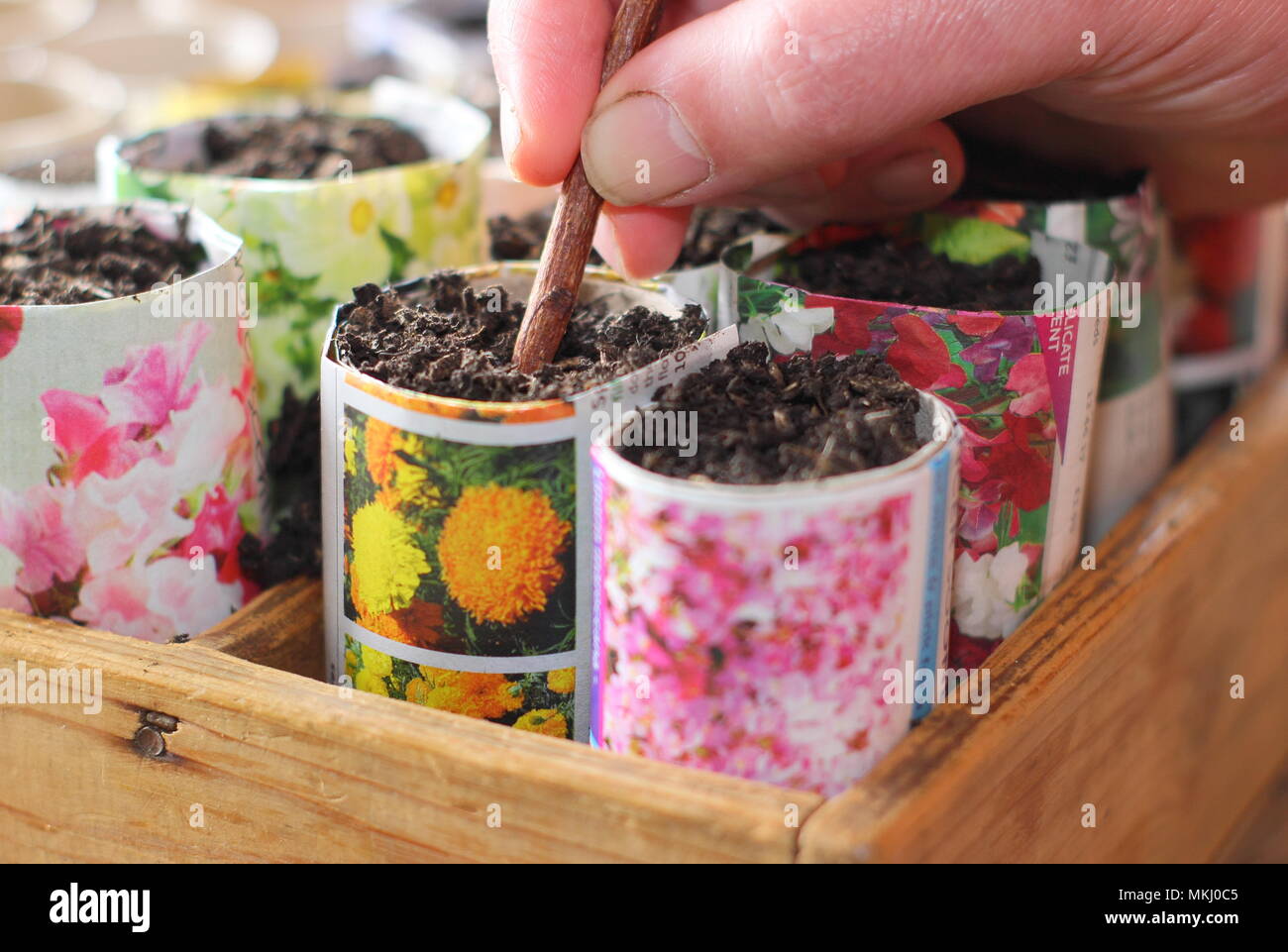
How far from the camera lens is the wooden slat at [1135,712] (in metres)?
0.47

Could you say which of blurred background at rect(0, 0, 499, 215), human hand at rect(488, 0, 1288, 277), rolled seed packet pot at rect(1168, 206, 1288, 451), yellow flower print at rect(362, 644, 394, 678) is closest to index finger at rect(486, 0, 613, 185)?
human hand at rect(488, 0, 1288, 277)

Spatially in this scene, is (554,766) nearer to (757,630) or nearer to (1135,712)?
(757,630)

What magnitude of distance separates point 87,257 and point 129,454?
14 centimetres

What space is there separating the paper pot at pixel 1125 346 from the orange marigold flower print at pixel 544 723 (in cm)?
34

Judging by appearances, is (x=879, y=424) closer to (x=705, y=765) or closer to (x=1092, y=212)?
(x=705, y=765)

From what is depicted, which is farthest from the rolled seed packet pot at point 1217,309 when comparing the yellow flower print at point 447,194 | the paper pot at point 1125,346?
the yellow flower print at point 447,194

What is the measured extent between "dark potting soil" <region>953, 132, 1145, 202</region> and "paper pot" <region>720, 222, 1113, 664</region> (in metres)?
0.16

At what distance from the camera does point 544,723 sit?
535mm

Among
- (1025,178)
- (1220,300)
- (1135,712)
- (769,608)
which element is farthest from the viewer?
(1220,300)

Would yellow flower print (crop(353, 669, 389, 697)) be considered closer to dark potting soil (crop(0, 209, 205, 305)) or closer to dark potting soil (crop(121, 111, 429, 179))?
dark potting soil (crop(0, 209, 205, 305))

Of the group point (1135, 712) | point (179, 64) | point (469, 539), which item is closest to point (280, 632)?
point (469, 539)

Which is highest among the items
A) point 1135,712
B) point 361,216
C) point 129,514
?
point 361,216

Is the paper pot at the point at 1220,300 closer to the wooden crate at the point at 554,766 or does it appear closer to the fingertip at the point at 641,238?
the wooden crate at the point at 554,766

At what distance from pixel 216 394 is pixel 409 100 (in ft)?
1.16
